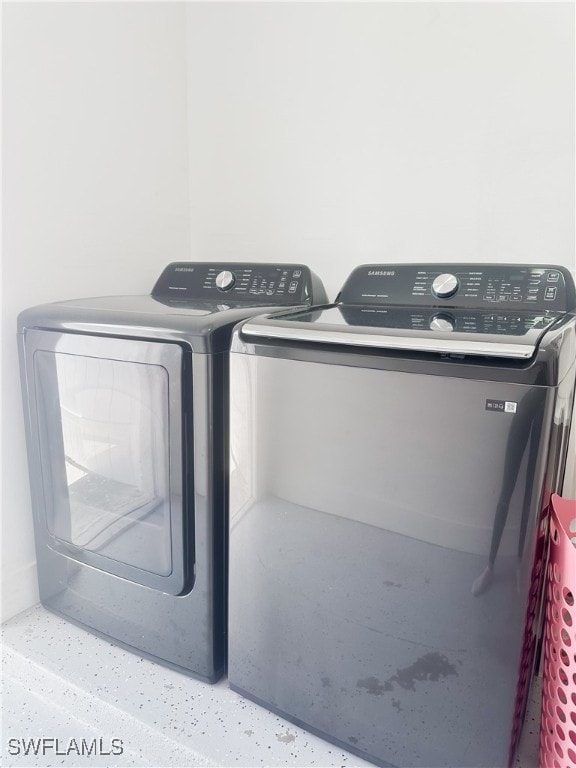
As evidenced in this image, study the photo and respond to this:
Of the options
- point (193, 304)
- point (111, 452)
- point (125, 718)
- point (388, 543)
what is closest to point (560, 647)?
point (388, 543)

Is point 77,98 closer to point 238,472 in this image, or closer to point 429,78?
point 429,78

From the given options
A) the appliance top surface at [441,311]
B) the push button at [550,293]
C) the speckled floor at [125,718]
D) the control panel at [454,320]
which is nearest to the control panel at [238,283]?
the appliance top surface at [441,311]

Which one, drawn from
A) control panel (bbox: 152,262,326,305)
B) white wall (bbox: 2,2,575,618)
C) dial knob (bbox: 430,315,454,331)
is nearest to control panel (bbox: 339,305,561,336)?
dial knob (bbox: 430,315,454,331)

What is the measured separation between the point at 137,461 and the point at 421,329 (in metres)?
0.72

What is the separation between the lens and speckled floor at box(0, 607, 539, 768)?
1089 millimetres

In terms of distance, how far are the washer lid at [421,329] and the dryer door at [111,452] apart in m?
0.27

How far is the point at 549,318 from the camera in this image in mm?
1106

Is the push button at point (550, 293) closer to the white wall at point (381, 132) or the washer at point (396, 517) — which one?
the washer at point (396, 517)

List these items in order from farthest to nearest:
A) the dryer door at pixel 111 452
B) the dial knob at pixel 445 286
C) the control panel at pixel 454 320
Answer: the dial knob at pixel 445 286 → the dryer door at pixel 111 452 → the control panel at pixel 454 320

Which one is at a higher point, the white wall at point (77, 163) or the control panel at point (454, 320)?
the white wall at point (77, 163)

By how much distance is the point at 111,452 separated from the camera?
1.30 meters

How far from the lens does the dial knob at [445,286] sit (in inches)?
51.6

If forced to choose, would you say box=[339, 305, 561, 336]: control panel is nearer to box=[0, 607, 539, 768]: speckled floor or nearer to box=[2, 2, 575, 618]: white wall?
box=[2, 2, 575, 618]: white wall

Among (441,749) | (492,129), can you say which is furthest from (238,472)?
(492,129)
